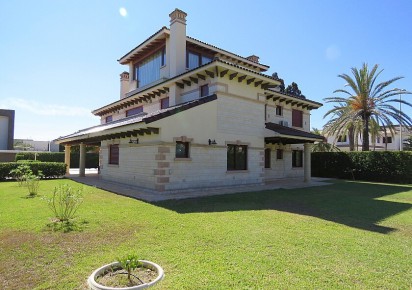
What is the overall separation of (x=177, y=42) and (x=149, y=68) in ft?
15.5

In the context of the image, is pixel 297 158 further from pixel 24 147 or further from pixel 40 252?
pixel 24 147

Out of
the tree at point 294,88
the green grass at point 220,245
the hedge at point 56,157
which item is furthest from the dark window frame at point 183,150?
the tree at point 294,88

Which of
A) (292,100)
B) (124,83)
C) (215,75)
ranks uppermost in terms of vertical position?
(124,83)

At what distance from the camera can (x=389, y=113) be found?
945 inches

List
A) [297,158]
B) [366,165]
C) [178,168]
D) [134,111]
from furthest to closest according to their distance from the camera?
→ [297,158] < [366,165] < [134,111] < [178,168]

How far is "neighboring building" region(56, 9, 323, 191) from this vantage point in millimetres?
13641

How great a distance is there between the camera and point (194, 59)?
2039 centimetres

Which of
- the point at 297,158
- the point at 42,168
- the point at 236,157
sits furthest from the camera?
the point at 297,158

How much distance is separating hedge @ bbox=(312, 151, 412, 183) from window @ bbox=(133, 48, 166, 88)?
17.5 meters

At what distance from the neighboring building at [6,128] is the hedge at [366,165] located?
137 ft

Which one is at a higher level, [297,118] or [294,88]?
[294,88]

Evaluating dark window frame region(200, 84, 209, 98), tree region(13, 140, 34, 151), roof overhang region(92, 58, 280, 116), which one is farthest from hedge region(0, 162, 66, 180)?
tree region(13, 140, 34, 151)

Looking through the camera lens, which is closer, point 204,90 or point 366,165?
point 204,90

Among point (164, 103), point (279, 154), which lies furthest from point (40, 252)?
point (279, 154)
